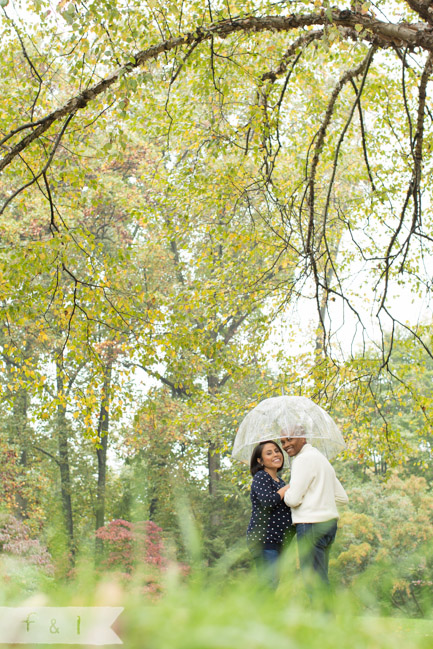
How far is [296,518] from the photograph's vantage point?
3.68 metres

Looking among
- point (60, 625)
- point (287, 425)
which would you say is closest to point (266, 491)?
point (287, 425)

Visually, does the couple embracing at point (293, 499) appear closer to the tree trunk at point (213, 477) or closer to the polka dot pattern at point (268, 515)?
the polka dot pattern at point (268, 515)

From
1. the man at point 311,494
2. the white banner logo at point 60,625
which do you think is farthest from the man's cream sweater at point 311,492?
the white banner logo at point 60,625

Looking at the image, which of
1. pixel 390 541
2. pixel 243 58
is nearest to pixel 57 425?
pixel 390 541

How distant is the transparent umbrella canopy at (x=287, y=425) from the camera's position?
14.5 ft

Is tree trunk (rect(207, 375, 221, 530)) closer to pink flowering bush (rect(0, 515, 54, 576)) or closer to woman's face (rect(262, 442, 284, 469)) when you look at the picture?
pink flowering bush (rect(0, 515, 54, 576))

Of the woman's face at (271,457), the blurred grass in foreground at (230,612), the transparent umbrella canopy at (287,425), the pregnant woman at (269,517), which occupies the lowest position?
the blurred grass in foreground at (230,612)

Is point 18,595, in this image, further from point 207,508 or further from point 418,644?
point 207,508

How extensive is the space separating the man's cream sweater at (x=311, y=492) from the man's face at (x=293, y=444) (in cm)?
34

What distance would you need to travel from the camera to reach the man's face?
4109 millimetres

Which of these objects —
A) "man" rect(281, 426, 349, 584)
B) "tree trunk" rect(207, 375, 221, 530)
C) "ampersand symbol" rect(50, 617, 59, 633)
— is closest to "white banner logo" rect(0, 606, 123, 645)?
"ampersand symbol" rect(50, 617, 59, 633)

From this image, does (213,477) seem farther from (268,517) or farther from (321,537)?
(321,537)

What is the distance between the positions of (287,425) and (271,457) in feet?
0.82

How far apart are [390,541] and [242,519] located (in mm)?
4080
